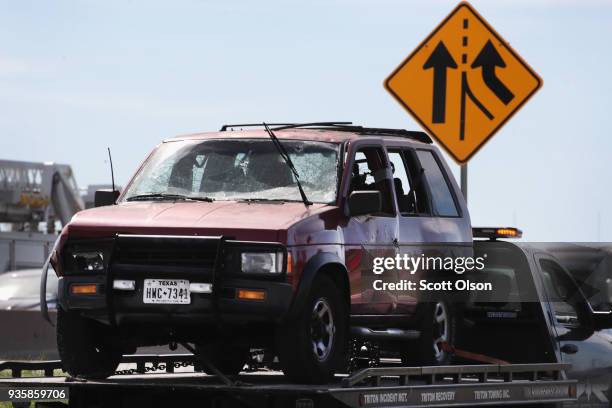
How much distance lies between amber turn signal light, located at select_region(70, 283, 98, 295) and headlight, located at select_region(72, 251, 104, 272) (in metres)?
0.11

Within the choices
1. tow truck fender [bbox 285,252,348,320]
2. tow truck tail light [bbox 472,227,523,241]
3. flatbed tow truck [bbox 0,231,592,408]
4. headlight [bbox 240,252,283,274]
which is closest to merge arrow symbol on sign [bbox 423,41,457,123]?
tow truck tail light [bbox 472,227,523,241]

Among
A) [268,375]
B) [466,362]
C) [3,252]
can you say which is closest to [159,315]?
[268,375]

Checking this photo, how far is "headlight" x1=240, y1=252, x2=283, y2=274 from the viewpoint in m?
9.41

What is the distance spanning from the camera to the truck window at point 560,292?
12.6 m

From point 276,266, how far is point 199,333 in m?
0.80

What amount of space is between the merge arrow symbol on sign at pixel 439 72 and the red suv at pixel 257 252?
6.70 feet

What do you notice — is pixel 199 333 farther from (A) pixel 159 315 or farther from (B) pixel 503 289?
(B) pixel 503 289

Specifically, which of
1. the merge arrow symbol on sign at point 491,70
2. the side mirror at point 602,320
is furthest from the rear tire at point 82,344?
the merge arrow symbol on sign at point 491,70

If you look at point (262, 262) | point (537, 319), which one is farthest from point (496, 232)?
point (262, 262)

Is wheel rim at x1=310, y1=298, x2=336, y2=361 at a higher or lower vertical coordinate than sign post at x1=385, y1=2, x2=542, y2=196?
lower

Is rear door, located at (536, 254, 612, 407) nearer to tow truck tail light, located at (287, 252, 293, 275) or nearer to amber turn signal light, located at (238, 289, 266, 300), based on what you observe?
tow truck tail light, located at (287, 252, 293, 275)

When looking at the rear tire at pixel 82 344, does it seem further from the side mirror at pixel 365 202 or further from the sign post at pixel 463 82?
the sign post at pixel 463 82

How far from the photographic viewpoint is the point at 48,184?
54594mm

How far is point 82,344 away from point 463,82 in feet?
17.4
